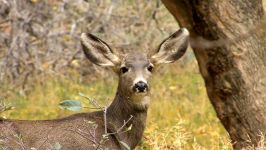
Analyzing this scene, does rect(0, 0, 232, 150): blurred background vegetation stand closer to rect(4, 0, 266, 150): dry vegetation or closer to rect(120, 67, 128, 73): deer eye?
rect(4, 0, 266, 150): dry vegetation

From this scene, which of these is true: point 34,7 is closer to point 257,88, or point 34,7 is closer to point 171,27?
point 171,27

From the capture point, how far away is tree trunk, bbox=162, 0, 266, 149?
9.09 meters

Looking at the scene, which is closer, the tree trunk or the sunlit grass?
the tree trunk

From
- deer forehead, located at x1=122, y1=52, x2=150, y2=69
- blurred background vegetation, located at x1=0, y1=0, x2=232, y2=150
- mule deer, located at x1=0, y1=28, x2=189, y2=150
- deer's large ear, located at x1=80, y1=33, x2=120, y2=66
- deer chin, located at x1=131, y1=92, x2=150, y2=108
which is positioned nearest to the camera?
mule deer, located at x1=0, y1=28, x2=189, y2=150

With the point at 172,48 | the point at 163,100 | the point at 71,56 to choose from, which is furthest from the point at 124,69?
the point at 71,56

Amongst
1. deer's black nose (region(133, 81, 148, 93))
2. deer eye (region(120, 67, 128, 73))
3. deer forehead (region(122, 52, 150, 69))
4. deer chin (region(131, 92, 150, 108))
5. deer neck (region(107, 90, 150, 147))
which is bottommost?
deer neck (region(107, 90, 150, 147))

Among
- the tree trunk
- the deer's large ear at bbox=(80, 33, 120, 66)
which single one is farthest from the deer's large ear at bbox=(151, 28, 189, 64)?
the deer's large ear at bbox=(80, 33, 120, 66)

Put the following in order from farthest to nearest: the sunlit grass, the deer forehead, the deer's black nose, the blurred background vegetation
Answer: the blurred background vegetation, the sunlit grass, the deer forehead, the deer's black nose

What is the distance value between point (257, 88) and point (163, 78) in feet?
18.5

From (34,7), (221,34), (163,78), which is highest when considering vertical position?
(221,34)

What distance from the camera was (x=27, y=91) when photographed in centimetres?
1438

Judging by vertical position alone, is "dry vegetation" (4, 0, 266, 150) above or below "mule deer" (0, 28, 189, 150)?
below

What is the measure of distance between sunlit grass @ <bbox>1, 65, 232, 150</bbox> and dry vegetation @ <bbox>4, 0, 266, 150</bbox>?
0.01 metres

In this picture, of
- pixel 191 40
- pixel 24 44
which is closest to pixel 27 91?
pixel 24 44
